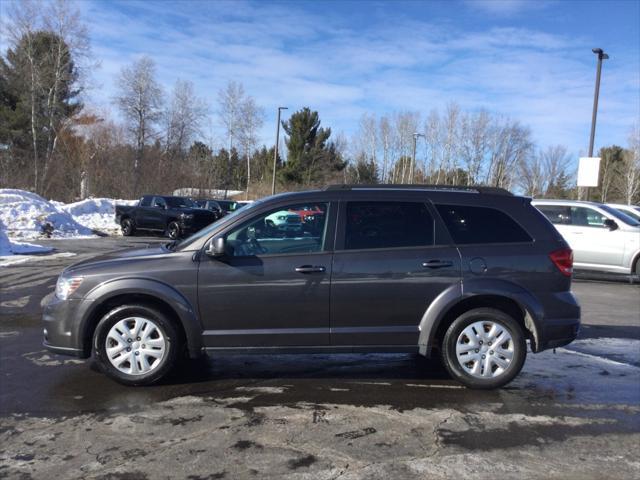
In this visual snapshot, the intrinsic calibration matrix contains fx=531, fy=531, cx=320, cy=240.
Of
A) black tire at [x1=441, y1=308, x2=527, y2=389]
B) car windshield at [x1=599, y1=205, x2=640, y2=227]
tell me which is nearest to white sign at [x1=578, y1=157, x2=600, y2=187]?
car windshield at [x1=599, y1=205, x2=640, y2=227]

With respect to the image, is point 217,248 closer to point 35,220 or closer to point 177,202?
point 177,202

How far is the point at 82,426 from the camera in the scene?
4043 mm

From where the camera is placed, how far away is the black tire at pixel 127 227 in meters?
23.4

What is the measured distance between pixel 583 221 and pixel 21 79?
130ft

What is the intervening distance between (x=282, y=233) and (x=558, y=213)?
1034 centimetres

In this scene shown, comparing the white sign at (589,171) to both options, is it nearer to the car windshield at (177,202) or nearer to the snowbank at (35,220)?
the car windshield at (177,202)

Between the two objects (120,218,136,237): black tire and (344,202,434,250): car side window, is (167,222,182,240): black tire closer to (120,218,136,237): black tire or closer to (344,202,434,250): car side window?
(120,218,136,237): black tire

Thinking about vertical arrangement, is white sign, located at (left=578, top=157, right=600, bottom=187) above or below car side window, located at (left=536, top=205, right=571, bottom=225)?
above

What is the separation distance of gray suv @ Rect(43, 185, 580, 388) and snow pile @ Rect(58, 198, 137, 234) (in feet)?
69.4

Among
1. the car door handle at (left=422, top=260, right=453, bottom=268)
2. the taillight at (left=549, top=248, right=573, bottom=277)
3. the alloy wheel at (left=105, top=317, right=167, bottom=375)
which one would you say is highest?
the taillight at (left=549, top=248, right=573, bottom=277)

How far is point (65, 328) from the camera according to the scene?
189 inches

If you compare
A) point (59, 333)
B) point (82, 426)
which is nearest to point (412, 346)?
point (82, 426)

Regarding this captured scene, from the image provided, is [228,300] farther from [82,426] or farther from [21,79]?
[21,79]

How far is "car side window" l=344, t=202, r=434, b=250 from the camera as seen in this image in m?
4.92
